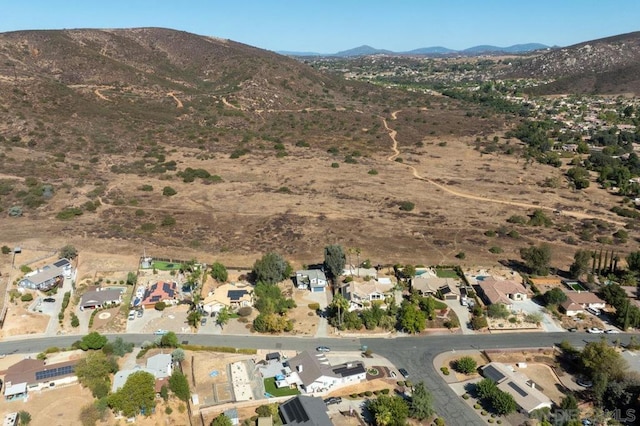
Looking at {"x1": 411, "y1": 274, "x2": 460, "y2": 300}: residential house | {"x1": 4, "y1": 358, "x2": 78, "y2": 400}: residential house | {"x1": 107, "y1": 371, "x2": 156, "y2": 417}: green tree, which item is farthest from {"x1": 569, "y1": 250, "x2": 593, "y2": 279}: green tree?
{"x1": 4, "y1": 358, "x2": 78, "y2": 400}: residential house

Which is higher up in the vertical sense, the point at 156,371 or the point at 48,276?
the point at 48,276

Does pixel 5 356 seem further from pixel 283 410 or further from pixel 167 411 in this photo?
pixel 283 410

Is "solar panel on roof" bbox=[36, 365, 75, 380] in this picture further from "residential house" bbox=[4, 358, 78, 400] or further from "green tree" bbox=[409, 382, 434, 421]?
"green tree" bbox=[409, 382, 434, 421]

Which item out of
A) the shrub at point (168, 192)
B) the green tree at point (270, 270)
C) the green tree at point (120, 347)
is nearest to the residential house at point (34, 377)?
the green tree at point (120, 347)

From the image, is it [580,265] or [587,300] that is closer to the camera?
[587,300]

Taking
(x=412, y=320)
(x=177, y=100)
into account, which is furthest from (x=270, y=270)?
(x=177, y=100)

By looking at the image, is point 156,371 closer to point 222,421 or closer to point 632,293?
point 222,421

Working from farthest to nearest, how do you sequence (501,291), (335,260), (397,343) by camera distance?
1. (335,260)
2. (501,291)
3. (397,343)
